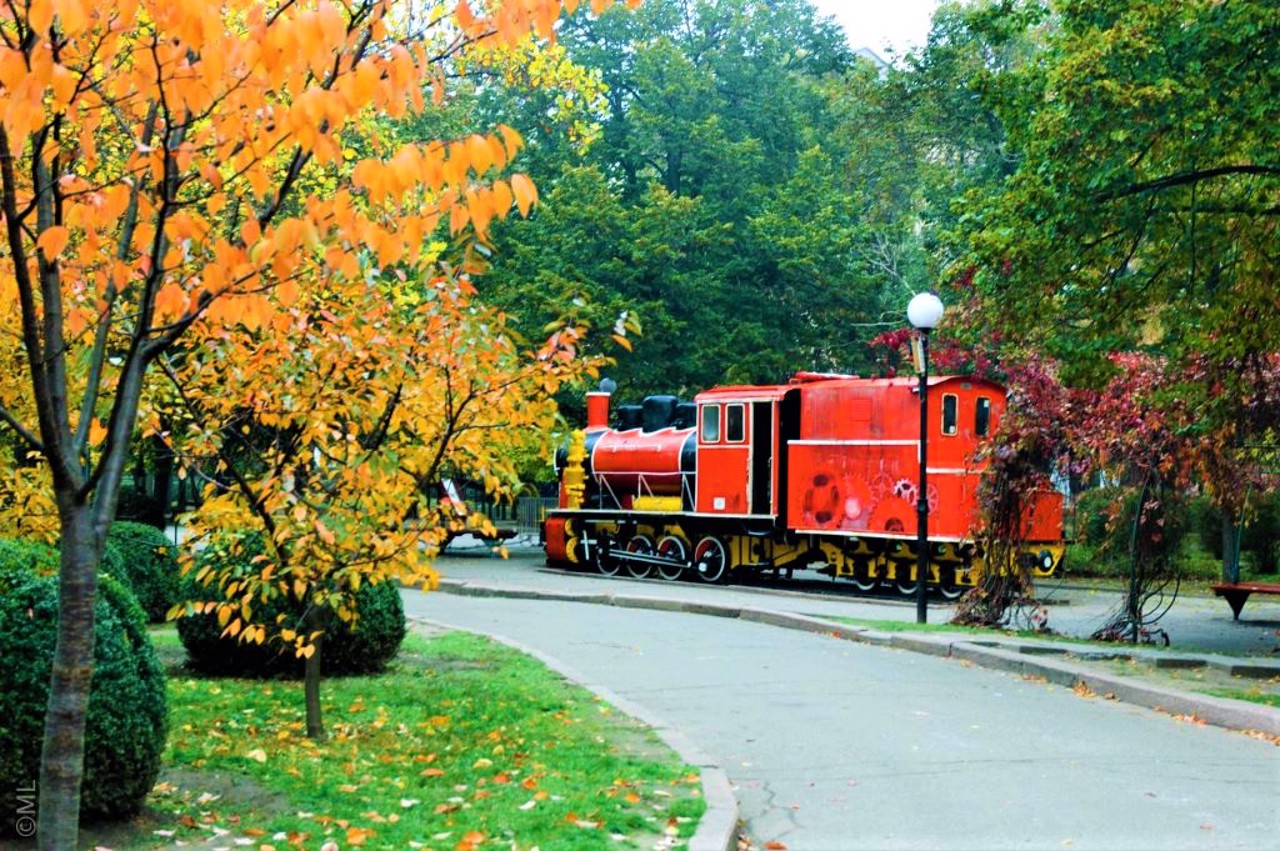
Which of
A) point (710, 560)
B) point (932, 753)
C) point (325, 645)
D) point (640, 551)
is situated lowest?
point (932, 753)

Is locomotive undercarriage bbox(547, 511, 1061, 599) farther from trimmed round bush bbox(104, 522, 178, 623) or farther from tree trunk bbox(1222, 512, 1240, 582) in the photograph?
trimmed round bush bbox(104, 522, 178, 623)

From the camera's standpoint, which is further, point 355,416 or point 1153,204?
point 1153,204

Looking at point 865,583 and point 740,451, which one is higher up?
point 740,451

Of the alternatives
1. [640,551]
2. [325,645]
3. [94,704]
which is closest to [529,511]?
[640,551]

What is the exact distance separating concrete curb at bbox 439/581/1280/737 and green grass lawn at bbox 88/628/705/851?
4.24 ft

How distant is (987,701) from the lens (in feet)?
41.3

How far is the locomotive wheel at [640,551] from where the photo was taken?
30.6 m

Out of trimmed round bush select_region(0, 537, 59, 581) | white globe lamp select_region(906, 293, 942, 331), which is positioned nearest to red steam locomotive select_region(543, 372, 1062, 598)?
white globe lamp select_region(906, 293, 942, 331)

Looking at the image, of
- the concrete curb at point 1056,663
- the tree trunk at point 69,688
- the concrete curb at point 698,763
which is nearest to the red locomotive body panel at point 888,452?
the concrete curb at point 1056,663

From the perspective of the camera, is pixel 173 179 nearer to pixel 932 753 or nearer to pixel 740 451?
pixel 932 753

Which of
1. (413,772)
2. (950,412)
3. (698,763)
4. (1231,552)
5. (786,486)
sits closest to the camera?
(413,772)

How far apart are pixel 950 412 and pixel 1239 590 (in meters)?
6.73

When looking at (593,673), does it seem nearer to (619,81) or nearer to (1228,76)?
(1228,76)

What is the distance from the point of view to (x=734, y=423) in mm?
27938
